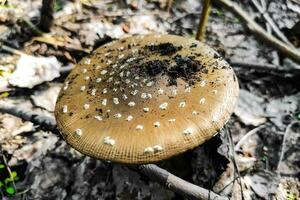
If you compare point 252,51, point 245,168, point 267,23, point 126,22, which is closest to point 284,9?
point 267,23

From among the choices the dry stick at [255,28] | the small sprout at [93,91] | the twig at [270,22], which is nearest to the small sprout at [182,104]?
the small sprout at [93,91]

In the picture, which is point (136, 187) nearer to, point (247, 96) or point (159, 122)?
point (159, 122)

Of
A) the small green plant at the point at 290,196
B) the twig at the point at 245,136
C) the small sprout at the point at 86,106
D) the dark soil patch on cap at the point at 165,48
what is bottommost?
the small green plant at the point at 290,196

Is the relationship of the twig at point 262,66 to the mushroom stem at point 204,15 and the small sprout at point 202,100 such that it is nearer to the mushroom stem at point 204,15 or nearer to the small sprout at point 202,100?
the mushroom stem at point 204,15

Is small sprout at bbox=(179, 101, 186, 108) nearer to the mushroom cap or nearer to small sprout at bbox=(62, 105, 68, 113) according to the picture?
the mushroom cap

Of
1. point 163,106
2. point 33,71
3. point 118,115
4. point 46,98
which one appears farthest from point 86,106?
point 33,71

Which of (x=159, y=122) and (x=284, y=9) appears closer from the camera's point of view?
(x=159, y=122)
